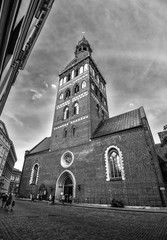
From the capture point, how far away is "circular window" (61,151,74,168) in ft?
64.4

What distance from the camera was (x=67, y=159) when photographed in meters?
20.4

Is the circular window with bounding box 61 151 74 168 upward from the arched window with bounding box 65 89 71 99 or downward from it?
downward

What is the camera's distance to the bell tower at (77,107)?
21.4 m

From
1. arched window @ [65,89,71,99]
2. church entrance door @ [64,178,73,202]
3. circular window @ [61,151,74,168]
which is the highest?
arched window @ [65,89,71,99]

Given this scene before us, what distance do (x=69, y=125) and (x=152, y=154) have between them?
45.4 feet

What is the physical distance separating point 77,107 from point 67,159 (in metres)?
9.61

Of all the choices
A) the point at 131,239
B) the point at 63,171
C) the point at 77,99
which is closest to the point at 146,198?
the point at 131,239

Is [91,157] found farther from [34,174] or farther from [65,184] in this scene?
[34,174]

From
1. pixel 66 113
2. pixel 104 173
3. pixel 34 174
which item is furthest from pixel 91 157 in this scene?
pixel 34 174

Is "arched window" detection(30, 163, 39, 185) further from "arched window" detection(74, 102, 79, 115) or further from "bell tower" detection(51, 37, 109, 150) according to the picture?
"arched window" detection(74, 102, 79, 115)

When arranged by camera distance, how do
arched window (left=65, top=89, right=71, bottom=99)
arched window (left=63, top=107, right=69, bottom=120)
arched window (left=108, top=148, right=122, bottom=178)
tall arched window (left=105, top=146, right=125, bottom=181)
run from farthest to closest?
arched window (left=65, top=89, right=71, bottom=99) → arched window (left=63, top=107, right=69, bottom=120) → arched window (left=108, top=148, right=122, bottom=178) → tall arched window (left=105, top=146, right=125, bottom=181)

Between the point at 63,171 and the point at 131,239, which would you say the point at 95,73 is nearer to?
the point at 63,171

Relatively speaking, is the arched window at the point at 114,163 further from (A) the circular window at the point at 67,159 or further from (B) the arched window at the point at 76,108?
(B) the arched window at the point at 76,108

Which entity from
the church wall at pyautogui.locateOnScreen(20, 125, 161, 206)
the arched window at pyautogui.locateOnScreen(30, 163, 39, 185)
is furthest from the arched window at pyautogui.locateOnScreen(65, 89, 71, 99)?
the arched window at pyautogui.locateOnScreen(30, 163, 39, 185)
